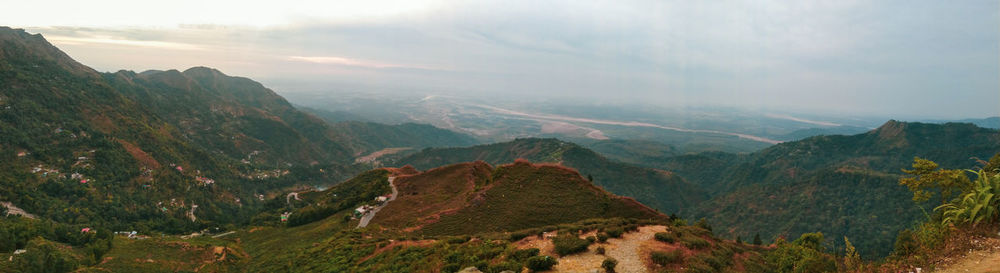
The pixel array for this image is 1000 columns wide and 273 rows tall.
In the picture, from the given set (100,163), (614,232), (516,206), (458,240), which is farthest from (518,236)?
(100,163)

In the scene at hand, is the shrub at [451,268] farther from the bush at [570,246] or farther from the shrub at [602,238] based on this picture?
the shrub at [602,238]

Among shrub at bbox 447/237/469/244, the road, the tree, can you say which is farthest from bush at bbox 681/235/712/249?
the road

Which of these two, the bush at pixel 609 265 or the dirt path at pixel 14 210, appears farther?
the dirt path at pixel 14 210

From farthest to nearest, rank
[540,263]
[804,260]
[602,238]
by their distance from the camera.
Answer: [602,238], [540,263], [804,260]

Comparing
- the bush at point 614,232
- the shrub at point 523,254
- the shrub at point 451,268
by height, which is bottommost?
the shrub at point 451,268

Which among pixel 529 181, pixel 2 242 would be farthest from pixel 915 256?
pixel 2 242

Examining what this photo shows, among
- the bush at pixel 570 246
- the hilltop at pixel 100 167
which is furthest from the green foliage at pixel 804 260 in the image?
the hilltop at pixel 100 167

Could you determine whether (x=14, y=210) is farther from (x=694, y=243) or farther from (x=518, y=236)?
(x=694, y=243)
